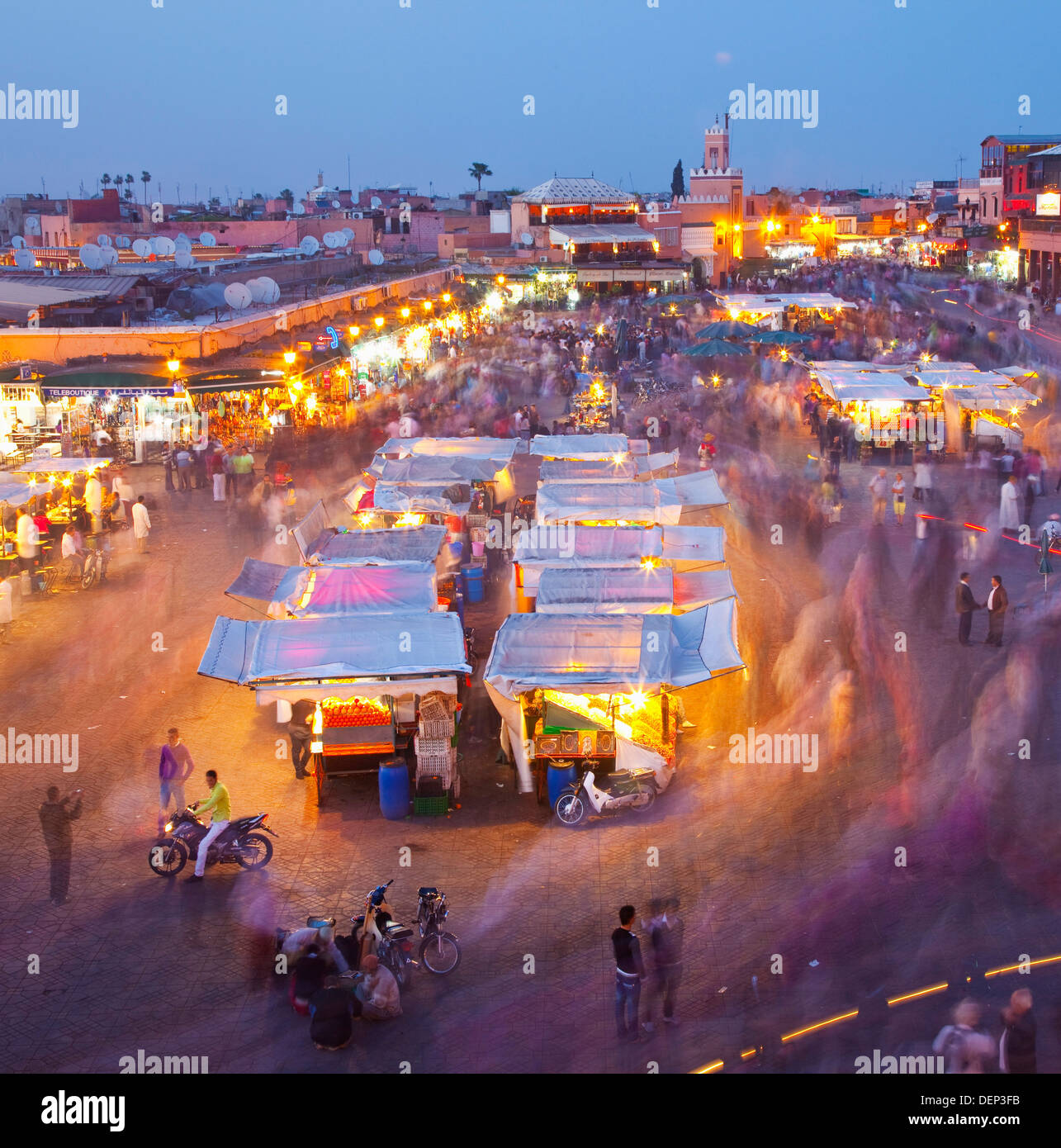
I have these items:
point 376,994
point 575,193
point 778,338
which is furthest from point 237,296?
point 575,193

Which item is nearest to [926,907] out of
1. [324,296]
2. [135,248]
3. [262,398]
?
[262,398]

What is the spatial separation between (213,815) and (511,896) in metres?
2.31

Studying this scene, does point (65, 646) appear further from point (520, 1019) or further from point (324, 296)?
point (324, 296)

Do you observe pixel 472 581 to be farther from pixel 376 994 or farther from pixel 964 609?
pixel 376 994

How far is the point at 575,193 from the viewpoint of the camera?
76250mm

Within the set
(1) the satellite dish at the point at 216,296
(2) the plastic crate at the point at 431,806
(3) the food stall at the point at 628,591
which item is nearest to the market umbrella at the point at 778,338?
(1) the satellite dish at the point at 216,296

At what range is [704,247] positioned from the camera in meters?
74.3

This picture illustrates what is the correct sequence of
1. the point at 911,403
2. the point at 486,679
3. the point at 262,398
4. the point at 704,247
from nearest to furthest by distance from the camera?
the point at 486,679
the point at 911,403
the point at 262,398
the point at 704,247

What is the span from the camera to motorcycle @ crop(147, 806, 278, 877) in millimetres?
8891

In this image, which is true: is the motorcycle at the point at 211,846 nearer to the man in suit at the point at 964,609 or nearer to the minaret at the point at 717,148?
the man in suit at the point at 964,609

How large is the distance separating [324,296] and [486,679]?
97.9 ft

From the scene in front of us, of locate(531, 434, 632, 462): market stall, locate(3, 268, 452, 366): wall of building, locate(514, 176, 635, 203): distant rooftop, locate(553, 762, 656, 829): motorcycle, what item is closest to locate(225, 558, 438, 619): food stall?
locate(553, 762, 656, 829): motorcycle

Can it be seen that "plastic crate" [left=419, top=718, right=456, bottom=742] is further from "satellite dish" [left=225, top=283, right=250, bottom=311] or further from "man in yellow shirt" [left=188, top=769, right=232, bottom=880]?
"satellite dish" [left=225, top=283, right=250, bottom=311]

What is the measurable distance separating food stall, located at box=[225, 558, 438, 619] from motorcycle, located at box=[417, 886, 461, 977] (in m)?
4.50
